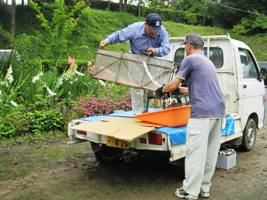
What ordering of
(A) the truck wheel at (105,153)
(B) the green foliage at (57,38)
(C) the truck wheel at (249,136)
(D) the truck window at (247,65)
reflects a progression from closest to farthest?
(A) the truck wheel at (105,153) → (D) the truck window at (247,65) → (C) the truck wheel at (249,136) → (B) the green foliage at (57,38)

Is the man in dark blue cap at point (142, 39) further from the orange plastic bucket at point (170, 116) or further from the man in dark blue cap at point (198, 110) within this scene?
the man in dark blue cap at point (198, 110)

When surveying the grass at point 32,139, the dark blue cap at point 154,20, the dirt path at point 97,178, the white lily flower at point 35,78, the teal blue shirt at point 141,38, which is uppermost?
the dark blue cap at point 154,20

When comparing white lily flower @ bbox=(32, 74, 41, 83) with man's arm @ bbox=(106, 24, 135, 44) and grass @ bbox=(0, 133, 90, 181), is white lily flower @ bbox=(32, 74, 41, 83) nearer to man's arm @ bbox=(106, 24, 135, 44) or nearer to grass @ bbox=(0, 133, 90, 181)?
grass @ bbox=(0, 133, 90, 181)

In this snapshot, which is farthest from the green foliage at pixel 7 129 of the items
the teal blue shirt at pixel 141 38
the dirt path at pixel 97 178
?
the teal blue shirt at pixel 141 38

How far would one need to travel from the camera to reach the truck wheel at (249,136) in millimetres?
8336

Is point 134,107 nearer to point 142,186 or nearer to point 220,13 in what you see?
point 142,186

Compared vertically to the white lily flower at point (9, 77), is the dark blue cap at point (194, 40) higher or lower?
higher

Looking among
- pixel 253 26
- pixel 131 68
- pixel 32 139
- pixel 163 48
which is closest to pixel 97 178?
pixel 131 68

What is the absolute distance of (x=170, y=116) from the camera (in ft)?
19.9

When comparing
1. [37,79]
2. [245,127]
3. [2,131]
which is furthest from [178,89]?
[37,79]

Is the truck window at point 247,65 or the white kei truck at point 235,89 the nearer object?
the white kei truck at point 235,89

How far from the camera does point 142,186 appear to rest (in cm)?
625

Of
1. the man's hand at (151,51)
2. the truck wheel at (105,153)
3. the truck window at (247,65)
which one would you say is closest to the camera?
the man's hand at (151,51)

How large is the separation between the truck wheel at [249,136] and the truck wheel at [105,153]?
2.45 metres
